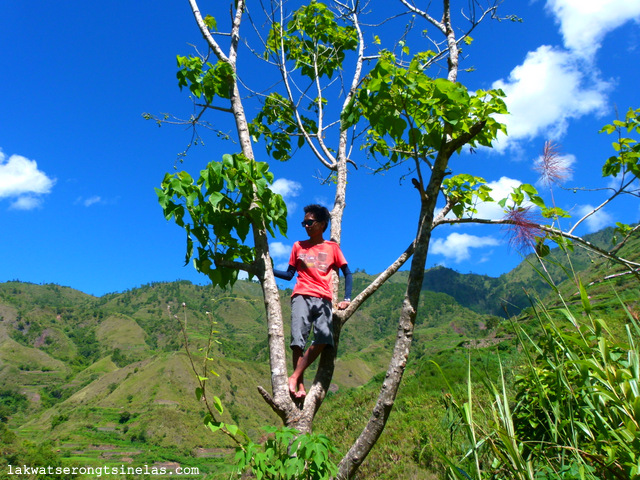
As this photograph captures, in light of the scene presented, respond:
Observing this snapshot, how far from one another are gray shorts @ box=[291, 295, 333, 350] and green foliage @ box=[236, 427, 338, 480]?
2.85 ft

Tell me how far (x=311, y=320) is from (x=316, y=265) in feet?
1.68

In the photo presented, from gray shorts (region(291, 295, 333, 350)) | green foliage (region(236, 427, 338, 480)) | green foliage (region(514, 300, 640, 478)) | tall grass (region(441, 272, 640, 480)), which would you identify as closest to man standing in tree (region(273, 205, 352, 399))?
gray shorts (region(291, 295, 333, 350))

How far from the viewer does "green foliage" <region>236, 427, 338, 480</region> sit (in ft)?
6.65

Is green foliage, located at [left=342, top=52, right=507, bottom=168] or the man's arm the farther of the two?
the man's arm

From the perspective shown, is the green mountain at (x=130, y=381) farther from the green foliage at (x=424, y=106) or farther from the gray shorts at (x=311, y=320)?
the green foliage at (x=424, y=106)

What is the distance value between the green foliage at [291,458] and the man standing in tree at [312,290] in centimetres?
65

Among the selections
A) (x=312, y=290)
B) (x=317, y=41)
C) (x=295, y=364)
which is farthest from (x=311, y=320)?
(x=317, y=41)

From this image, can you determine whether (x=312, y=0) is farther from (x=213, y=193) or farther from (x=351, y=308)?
(x=351, y=308)

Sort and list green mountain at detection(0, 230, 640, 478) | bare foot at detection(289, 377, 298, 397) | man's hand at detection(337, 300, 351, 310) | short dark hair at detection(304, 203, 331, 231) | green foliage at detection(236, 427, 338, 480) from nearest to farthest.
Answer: green foliage at detection(236, 427, 338, 480) → bare foot at detection(289, 377, 298, 397) → man's hand at detection(337, 300, 351, 310) → short dark hair at detection(304, 203, 331, 231) → green mountain at detection(0, 230, 640, 478)

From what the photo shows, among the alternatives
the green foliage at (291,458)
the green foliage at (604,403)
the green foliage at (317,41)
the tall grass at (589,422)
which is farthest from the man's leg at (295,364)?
the green foliage at (317,41)

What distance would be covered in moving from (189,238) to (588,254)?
9.70 ft

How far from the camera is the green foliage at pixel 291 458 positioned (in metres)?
2.03

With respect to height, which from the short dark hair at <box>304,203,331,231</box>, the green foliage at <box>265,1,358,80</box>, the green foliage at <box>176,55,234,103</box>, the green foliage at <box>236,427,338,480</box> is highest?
the green foliage at <box>265,1,358,80</box>

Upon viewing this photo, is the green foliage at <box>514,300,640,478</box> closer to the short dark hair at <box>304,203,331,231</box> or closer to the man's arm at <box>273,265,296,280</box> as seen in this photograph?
the man's arm at <box>273,265,296,280</box>
